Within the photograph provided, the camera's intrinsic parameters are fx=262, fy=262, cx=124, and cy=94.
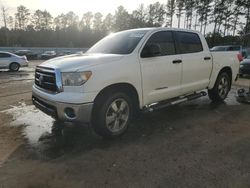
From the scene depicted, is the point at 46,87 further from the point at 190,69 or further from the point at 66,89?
the point at 190,69

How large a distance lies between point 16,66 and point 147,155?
16795 millimetres

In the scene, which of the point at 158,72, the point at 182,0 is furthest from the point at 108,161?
the point at 182,0

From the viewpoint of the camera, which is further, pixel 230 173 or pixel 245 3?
pixel 245 3

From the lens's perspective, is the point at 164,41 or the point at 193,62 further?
the point at 193,62

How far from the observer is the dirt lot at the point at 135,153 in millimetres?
3256

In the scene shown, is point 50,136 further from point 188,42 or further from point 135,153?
point 188,42

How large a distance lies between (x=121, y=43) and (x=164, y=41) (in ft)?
3.01

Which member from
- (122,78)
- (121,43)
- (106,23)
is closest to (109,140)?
(122,78)

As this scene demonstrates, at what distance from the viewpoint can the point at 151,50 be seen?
479 cm

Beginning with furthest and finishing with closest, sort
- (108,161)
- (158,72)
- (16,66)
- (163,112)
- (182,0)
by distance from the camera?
(182,0) < (16,66) < (163,112) < (158,72) < (108,161)

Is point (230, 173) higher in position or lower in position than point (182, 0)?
lower

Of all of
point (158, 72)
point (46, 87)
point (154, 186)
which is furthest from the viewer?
point (158, 72)

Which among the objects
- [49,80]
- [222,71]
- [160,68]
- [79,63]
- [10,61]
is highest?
[79,63]

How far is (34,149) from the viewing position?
4.18m
